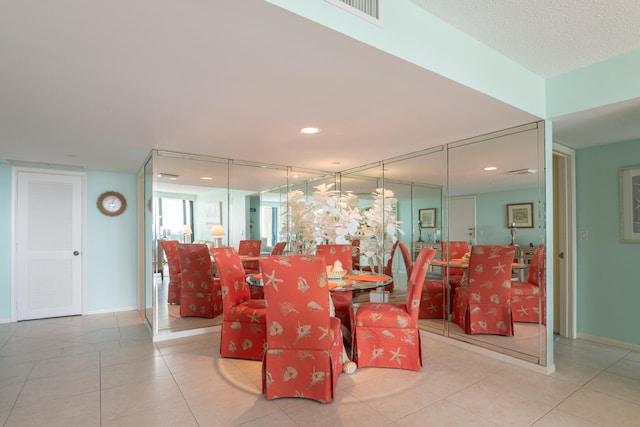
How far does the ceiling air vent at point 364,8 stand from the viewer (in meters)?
1.53

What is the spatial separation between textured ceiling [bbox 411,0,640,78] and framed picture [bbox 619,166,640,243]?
162cm

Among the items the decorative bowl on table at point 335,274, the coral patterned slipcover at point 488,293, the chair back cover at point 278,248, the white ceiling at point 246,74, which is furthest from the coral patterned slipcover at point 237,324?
the coral patterned slipcover at point 488,293

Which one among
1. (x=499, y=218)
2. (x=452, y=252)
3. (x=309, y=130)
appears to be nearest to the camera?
(x=309, y=130)

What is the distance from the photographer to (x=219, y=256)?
3146 millimetres

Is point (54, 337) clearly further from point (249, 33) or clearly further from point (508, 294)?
point (508, 294)

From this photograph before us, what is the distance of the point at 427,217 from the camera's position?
3.86 meters

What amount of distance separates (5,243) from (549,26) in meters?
6.33

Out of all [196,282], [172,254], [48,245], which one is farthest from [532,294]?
[48,245]

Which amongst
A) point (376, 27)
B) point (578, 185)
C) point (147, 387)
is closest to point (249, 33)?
point (376, 27)

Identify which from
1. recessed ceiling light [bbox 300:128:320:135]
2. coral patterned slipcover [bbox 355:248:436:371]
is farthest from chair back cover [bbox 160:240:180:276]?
coral patterned slipcover [bbox 355:248:436:371]

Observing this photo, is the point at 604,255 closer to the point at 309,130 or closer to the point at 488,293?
the point at 488,293

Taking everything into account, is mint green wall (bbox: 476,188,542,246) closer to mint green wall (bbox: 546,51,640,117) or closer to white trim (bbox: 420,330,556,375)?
mint green wall (bbox: 546,51,640,117)

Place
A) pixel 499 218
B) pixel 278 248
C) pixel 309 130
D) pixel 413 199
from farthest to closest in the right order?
pixel 278 248
pixel 413 199
pixel 499 218
pixel 309 130

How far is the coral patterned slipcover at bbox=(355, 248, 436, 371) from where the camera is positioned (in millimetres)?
2820
